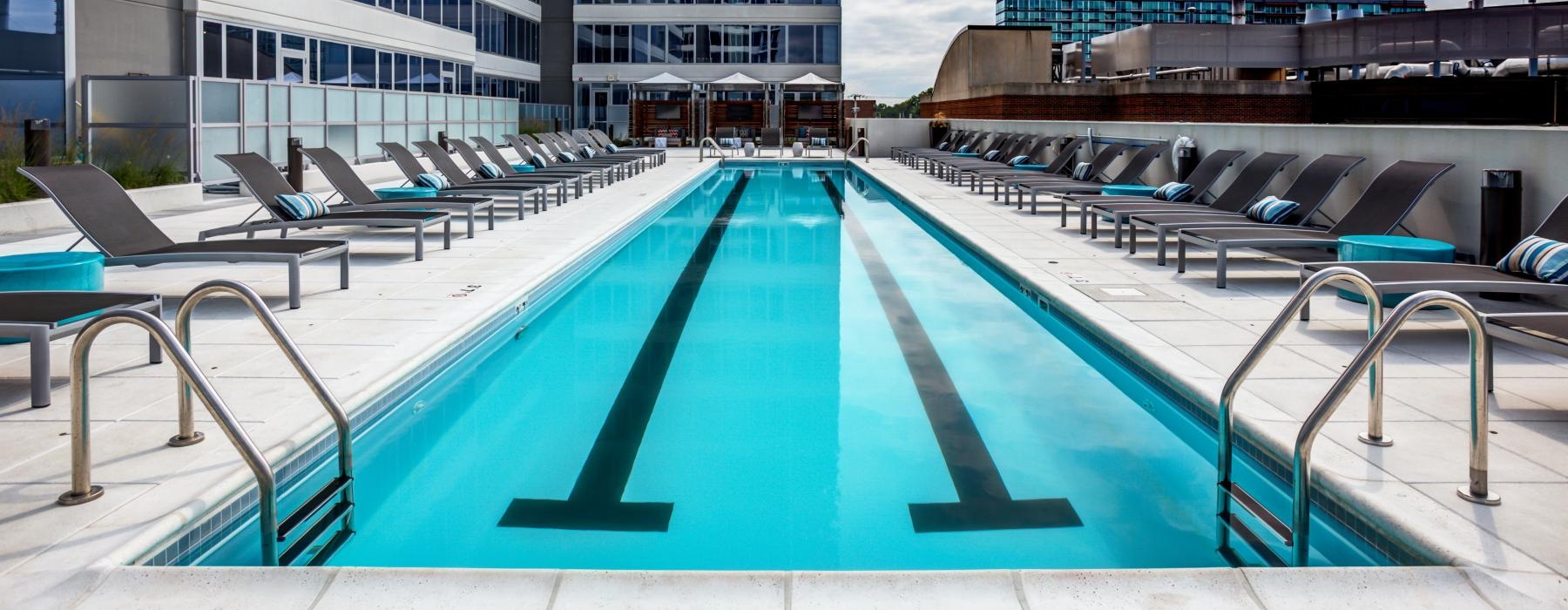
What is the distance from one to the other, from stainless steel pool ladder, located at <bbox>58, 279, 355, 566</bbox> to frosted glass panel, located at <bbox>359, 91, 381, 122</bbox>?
15134 mm

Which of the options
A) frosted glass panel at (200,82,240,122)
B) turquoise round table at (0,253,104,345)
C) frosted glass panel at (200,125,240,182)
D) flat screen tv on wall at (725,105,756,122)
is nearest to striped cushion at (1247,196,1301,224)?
turquoise round table at (0,253,104,345)

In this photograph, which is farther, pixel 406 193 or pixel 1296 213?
pixel 406 193

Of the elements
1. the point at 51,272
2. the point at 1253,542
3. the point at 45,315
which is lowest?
the point at 1253,542

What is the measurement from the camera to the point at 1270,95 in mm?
21750

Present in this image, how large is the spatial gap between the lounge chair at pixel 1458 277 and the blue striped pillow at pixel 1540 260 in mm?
42

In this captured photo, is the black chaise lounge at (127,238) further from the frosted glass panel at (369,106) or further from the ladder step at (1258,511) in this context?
the frosted glass panel at (369,106)

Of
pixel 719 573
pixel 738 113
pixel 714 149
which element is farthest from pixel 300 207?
pixel 738 113

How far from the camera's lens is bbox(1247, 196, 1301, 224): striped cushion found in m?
8.63

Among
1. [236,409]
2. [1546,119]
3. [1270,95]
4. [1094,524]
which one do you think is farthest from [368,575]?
[1270,95]

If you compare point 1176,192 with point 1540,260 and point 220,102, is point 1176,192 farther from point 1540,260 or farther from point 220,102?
point 220,102

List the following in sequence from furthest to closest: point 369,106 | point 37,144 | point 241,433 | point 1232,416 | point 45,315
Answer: point 369,106 → point 37,144 → point 45,315 → point 1232,416 → point 241,433

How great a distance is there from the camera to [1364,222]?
777 centimetres

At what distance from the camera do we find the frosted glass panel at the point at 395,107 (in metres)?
19.4

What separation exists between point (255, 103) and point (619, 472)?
13055mm
